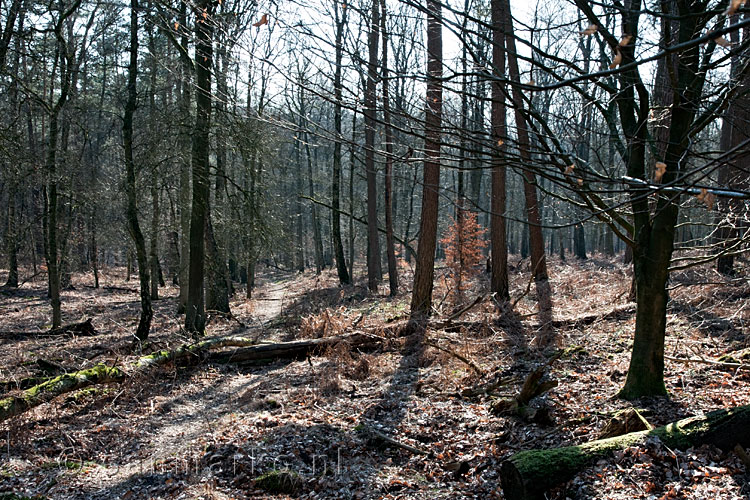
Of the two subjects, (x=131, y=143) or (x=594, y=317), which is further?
(x=131, y=143)

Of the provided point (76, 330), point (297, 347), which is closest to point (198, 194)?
point (297, 347)

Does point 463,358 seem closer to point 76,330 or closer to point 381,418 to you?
point 381,418

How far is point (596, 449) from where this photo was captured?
151 inches

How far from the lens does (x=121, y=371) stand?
747cm

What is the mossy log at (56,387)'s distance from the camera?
595 cm

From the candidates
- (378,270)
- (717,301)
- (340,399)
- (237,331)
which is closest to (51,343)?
(237,331)

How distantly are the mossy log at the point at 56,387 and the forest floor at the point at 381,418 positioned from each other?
0.42 feet

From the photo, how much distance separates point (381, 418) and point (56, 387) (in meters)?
4.42

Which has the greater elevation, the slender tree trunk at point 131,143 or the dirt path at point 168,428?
the slender tree trunk at point 131,143

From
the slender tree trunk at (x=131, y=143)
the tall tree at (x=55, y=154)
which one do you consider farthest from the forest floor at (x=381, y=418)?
the tall tree at (x=55, y=154)

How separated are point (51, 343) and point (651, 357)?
1164cm

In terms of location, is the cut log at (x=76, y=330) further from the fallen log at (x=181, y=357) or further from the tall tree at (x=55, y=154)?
the fallen log at (x=181, y=357)

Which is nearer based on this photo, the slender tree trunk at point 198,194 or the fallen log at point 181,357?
the fallen log at point 181,357

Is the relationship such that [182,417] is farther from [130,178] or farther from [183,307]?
[183,307]
